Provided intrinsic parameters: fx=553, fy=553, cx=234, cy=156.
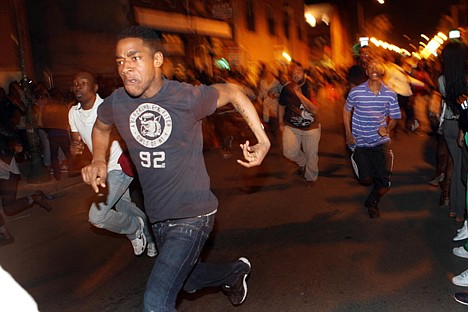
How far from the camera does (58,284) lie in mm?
5402

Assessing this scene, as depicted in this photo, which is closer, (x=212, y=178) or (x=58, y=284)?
(x=58, y=284)

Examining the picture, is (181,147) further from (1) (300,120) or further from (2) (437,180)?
(2) (437,180)

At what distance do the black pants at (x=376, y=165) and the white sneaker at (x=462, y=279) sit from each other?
2216mm

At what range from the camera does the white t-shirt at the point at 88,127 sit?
5.25m

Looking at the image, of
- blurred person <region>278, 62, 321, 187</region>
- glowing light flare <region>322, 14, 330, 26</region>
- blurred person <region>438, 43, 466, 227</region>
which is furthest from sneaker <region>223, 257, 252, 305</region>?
glowing light flare <region>322, 14, 330, 26</region>

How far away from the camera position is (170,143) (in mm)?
3416

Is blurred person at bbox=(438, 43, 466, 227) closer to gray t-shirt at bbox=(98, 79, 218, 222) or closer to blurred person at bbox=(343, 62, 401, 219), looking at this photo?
blurred person at bbox=(343, 62, 401, 219)

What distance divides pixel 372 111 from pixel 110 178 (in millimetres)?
3308

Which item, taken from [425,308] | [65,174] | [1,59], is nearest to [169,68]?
[1,59]

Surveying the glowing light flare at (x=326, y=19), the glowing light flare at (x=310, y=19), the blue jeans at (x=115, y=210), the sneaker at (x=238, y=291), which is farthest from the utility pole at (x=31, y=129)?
the glowing light flare at (x=326, y=19)

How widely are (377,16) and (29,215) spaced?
180 feet

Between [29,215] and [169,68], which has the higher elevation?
[169,68]

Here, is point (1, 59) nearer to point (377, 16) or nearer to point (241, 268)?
point (241, 268)

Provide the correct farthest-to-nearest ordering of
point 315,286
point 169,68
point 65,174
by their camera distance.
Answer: point 169,68
point 65,174
point 315,286
